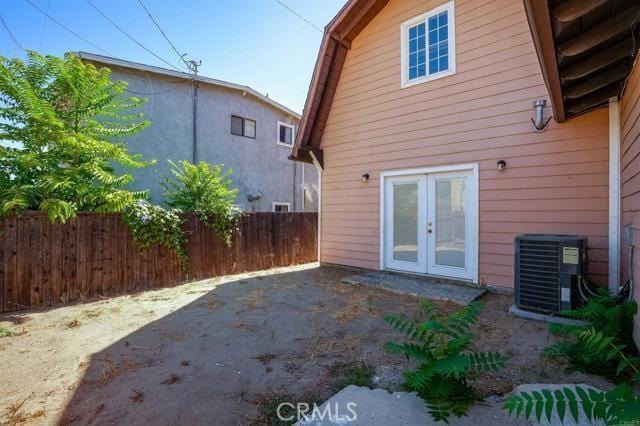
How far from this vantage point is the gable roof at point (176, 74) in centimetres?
828

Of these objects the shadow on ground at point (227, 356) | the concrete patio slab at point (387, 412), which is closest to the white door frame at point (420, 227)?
the shadow on ground at point (227, 356)

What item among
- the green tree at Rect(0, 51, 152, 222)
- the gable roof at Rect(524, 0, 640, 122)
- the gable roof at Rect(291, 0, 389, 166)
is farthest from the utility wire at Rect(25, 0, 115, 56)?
the gable roof at Rect(524, 0, 640, 122)

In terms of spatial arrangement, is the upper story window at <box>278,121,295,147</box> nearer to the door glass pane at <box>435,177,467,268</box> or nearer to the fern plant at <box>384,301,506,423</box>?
the door glass pane at <box>435,177,467,268</box>

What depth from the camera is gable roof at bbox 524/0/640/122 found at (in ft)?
7.13

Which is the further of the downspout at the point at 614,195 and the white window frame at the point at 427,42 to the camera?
the white window frame at the point at 427,42

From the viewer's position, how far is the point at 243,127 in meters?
11.6

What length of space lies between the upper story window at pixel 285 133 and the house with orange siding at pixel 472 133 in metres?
5.72

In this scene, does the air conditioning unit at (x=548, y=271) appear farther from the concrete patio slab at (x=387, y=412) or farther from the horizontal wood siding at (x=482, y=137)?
the concrete patio slab at (x=387, y=412)

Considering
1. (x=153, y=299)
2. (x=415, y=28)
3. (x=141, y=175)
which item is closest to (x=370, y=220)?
(x=415, y=28)

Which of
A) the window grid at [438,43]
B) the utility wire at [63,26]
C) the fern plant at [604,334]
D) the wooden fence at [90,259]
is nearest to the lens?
the fern plant at [604,334]

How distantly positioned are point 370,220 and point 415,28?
12.4 feet

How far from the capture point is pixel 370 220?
670 centimetres

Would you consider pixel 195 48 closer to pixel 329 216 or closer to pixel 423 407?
pixel 329 216

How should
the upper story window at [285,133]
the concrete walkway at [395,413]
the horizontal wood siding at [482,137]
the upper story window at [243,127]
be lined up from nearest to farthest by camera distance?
the concrete walkway at [395,413] < the horizontal wood siding at [482,137] < the upper story window at [243,127] < the upper story window at [285,133]
